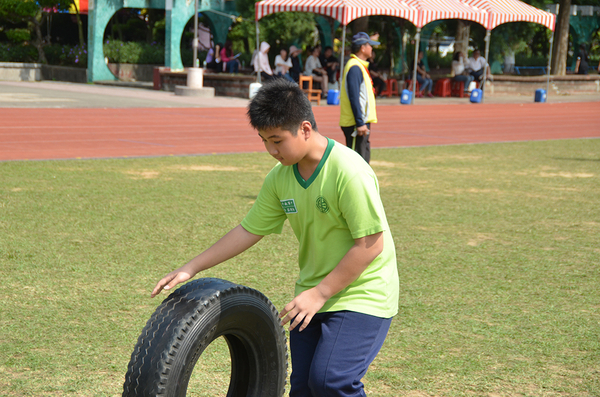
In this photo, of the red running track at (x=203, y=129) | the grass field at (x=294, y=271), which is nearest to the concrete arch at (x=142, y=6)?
the red running track at (x=203, y=129)

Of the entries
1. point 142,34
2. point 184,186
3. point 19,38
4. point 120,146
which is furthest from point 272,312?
point 142,34

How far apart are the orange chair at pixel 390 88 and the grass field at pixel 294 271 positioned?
18.4m

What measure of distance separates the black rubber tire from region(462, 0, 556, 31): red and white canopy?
24883 mm

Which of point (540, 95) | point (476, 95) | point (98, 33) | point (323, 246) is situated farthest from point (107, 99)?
point (323, 246)

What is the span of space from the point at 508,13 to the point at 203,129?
15.6 m

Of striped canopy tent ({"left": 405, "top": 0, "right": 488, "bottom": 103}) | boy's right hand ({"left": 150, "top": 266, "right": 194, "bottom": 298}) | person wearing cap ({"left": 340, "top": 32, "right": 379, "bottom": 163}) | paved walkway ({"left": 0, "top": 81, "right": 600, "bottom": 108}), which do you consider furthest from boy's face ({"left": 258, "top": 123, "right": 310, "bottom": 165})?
striped canopy tent ({"left": 405, "top": 0, "right": 488, "bottom": 103})

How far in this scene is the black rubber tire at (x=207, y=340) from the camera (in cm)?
237

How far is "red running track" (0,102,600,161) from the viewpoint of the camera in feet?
39.9

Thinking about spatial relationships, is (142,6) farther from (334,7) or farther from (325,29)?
(334,7)

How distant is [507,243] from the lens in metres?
6.40

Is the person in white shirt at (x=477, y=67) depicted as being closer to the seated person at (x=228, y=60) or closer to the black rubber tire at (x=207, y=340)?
the seated person at (x=228, y=60)

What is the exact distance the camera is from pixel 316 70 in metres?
25.1

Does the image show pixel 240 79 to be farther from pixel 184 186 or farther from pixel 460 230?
pixel 460 230

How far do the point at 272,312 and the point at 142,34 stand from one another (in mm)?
36230
